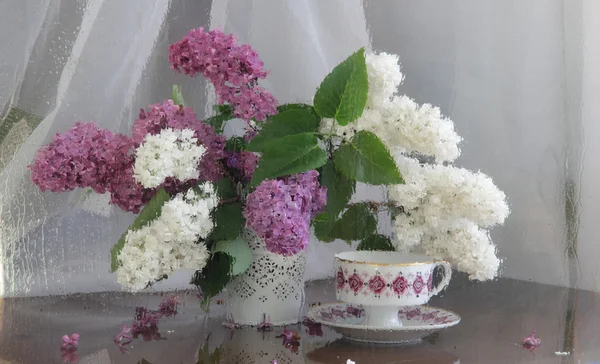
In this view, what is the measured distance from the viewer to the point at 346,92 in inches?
35.3

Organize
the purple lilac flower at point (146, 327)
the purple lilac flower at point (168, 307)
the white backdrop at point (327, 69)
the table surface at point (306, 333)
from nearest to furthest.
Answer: the table surface at point (306, 333)
the purple lilac flower at point (146, 327)
the purple lilac flower at point (168, 307)
the white backdrop at point (327, 69)

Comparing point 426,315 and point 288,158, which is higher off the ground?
point 288,158

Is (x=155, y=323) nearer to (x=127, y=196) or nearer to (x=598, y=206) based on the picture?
(x=127, y=196)

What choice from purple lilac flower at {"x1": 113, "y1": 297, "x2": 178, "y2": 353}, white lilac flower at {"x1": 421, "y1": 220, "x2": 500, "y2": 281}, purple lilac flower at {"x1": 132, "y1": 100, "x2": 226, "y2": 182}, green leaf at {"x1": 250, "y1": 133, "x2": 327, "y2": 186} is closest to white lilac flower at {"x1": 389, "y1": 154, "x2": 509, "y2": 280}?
white lilac flower at {"x1": 421, "y1": 220, "x2": 500, "y2": 281}

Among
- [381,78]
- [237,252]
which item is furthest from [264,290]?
[381,78]

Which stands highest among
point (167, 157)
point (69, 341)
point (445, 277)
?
point (167, 157)

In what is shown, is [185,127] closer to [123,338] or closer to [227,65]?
[227,65]

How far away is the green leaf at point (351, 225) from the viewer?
3.24 ft

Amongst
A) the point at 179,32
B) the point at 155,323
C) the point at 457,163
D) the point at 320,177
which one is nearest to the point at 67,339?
the point at 155,323

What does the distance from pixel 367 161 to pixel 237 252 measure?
0.18 metres

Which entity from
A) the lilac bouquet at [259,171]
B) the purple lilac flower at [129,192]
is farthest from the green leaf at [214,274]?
the purple lilac flower at [129,192]

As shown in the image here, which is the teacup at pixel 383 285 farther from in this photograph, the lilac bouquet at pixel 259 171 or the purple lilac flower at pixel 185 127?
the purple lilac flower at pixel 185 127

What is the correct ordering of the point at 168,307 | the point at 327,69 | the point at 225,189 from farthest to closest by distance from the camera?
the point at 327,69
the point at 168,307
the point at 225,189

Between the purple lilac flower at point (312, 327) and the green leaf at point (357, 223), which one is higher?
the green leaf at point (357, 223)
